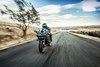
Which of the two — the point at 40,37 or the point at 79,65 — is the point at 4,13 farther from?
the point at 79,65

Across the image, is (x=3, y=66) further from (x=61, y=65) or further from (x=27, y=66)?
(x=61, y=65)

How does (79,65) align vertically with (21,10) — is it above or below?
below

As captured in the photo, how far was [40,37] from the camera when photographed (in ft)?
40.2

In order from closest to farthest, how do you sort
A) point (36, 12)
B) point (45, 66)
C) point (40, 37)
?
point (45, 66) → point (40, 37) → point (36, 12)

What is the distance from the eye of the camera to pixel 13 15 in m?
31.0

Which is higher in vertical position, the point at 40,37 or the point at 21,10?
the point at 21,10

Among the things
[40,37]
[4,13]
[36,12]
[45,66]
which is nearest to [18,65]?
[45,66]

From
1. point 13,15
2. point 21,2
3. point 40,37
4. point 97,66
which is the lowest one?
point 97,66

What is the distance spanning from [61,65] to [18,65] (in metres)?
1.99

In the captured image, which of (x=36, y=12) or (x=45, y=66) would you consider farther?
(x=36, y=12)

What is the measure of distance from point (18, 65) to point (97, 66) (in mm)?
3605

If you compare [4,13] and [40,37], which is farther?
[4,13]

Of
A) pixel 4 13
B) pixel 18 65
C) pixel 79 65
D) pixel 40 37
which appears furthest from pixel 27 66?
pixel 4 13

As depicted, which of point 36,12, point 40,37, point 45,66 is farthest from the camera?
point 36,12
